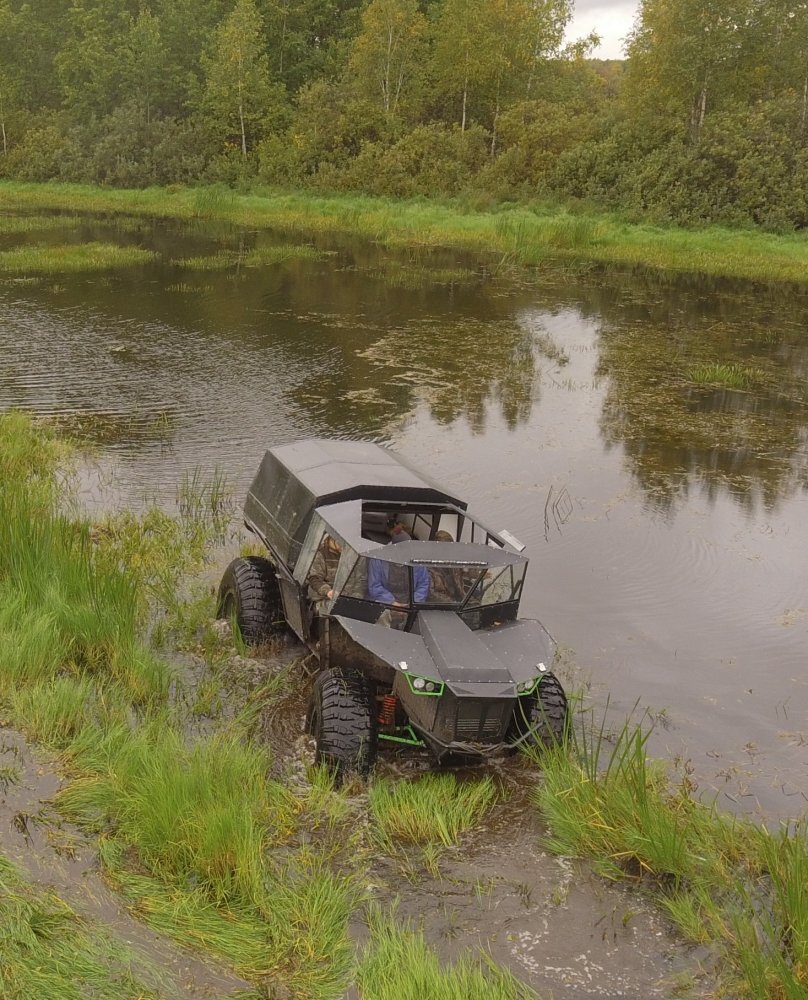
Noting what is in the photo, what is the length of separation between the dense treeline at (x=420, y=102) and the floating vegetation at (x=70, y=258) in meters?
19.0

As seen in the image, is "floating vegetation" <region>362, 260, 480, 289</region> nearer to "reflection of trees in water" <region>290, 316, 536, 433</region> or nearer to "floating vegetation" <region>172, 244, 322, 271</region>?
"floating vegetation" <region>172, 244, 322, 271</region>

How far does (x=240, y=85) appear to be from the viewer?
5547 cm

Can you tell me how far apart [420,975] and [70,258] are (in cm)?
2902

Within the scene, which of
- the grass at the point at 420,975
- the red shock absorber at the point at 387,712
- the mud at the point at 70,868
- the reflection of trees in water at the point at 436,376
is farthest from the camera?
the reflection of trees in water at the point at 436,376

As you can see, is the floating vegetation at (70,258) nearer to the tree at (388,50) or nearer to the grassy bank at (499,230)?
the grassy bank at (499,230)

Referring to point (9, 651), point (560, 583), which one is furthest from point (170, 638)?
point (560, 583)

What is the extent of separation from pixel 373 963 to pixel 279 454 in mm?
5521

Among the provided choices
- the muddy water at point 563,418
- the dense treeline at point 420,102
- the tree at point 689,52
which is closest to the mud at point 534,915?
the muddy water at point 563,418

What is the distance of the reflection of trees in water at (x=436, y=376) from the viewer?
1702 cm

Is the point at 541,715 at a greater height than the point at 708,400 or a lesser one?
lesser

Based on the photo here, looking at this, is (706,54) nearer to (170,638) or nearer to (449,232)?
(449,232)

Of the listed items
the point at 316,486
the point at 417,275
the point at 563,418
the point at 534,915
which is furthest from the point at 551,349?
the point at 534,915

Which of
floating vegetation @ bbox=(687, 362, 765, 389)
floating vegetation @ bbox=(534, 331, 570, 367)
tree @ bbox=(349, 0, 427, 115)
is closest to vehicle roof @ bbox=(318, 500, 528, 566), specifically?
floating vegetation @ bbox=(687, 362, 765, 389)

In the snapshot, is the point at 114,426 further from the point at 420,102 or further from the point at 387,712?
the point at 420,102
